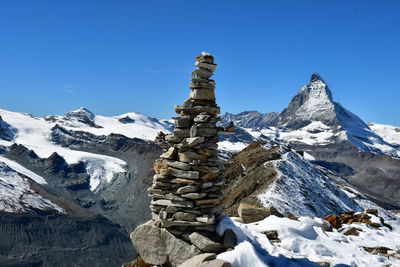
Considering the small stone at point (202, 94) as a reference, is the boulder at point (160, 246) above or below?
below

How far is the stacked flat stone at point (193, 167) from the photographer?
15.5 metres

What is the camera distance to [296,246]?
17.5 meters

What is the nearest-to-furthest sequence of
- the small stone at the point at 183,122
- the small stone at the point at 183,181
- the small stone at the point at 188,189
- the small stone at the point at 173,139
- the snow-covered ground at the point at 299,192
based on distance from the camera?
the small stone at the point at 188,189, the small stone at the point at 183,181, the small stone at the point at 183,122, the small stone at the point at 173,139, the snow-covered ground at the point at 299,192

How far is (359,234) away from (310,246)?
258 inches

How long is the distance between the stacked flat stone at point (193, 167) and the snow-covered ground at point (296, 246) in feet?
3.85

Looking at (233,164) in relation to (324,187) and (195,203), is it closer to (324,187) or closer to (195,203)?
(324,187)

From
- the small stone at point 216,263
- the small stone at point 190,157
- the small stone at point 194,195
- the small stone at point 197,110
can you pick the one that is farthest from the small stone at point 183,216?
the small stone at point 197,110

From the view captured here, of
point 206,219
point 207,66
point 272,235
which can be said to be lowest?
point 272,235

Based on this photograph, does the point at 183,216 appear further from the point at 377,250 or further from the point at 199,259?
the point at 377,250

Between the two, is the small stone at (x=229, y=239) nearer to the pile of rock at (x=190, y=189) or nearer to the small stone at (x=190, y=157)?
the pile of rock at (x=190, y=189)

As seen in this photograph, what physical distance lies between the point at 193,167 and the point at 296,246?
6026 mm

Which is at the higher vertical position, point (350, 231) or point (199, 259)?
point (350, 231)

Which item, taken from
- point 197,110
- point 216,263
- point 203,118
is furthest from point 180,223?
point 197,110

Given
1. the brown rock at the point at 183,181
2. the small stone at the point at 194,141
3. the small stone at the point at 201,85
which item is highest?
the small stone at the point at 201,85
